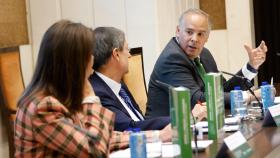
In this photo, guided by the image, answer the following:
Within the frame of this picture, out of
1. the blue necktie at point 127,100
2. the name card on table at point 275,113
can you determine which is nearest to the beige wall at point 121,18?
the blue necktie at point 127,100

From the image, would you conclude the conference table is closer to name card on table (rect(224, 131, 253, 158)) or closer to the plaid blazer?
name card on table (rect(224, 131, 253, 158))

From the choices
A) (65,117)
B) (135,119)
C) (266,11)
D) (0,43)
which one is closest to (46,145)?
(65,117)

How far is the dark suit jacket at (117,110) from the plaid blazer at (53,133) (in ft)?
2.15

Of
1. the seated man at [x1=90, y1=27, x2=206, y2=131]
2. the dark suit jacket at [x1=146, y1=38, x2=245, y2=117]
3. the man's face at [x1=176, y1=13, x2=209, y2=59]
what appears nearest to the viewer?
the seated man at [x1=90, y1=27, x2=206, y2=131]

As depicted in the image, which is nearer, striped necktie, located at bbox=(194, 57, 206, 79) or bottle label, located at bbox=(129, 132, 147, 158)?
bottle label, located at bbox=(129, 132, 147, 158)

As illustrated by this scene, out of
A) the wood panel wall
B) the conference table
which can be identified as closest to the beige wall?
the wood panel wall

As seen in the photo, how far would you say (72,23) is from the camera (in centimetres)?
196

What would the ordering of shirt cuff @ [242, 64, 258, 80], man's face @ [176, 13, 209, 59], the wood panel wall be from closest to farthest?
man's face @ [176, 13, 209, 59], shirt cuff @ [242, 64, 258, 80], the wood panel wall

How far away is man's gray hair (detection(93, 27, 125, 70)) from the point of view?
8.70 ft

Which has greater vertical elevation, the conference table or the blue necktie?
the blue necktie

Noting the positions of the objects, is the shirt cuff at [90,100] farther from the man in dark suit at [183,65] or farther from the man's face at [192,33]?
the man's face at [192,33]

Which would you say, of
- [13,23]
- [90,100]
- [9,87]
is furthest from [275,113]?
[13,23]

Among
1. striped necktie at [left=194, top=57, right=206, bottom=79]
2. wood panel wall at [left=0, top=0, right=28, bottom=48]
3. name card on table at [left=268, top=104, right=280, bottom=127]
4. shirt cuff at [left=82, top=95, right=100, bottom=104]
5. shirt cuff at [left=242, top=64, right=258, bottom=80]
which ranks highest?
wood panel wall at [left=0, top=0, right=28, bottom=48]

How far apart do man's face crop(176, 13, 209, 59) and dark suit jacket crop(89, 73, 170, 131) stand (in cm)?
85
